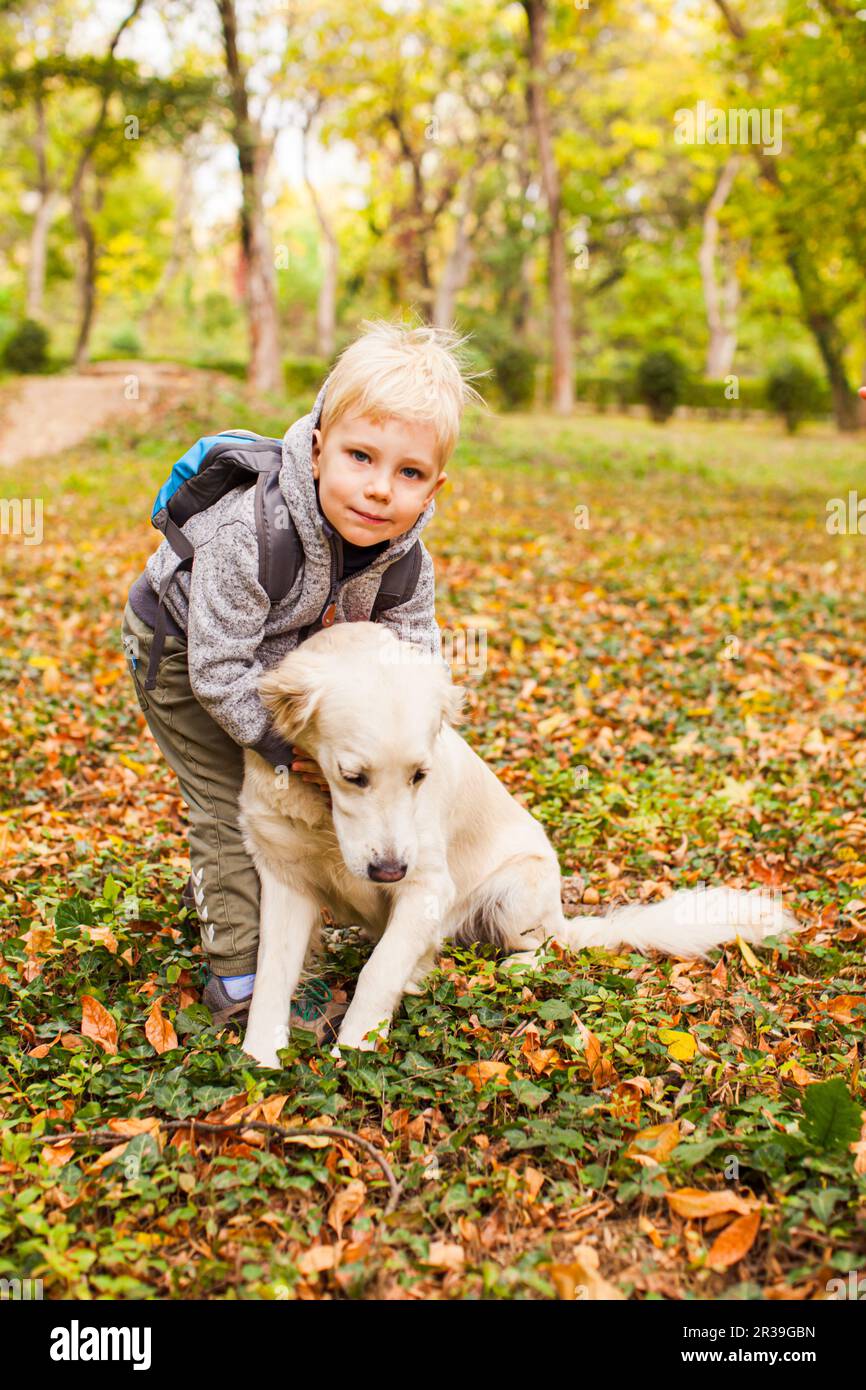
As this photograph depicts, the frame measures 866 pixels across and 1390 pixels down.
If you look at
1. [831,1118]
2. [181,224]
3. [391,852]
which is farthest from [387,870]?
[181,224]

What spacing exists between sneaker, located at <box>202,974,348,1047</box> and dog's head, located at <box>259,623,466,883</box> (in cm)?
73

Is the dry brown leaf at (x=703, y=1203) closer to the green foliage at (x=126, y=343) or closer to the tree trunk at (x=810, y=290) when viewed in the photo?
the tree trunk at (x=810, y=290)

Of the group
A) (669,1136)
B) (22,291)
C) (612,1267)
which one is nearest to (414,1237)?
(612,1267)

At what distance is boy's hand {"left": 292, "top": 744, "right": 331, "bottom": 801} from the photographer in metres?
3.21

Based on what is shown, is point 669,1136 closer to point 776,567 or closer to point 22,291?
point 776,567

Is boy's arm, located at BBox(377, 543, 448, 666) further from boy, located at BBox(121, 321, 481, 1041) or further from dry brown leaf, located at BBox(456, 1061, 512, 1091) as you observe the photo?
dry brown leaf, located at BBox(456, 1061, 512, 1091)

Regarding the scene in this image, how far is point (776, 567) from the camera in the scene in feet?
33.3

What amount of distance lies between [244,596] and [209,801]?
2.47 ft

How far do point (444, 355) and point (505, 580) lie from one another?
5.93 m

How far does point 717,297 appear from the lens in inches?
1770

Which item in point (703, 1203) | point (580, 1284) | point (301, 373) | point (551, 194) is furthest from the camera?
point (301, 373)

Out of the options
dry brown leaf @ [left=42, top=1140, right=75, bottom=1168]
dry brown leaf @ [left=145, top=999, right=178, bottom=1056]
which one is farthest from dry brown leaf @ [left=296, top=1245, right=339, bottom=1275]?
dry brown leaf @ [left=145, top=999, right=178, bottom=1056]

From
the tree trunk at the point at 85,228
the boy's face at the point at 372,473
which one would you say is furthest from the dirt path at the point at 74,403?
the boy's face at the point at 372,473

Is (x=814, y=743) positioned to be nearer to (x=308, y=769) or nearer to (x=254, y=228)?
(x=308, y=769)
